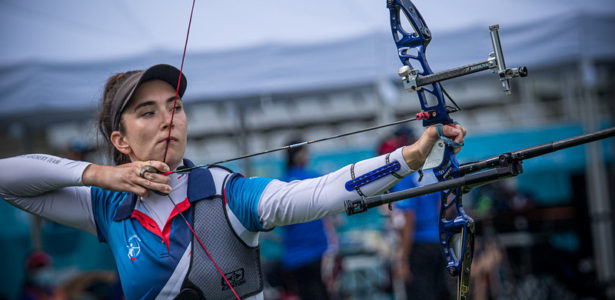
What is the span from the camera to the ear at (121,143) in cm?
151

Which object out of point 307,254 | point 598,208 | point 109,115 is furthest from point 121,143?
point 598,208

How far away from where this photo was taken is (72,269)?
452 cm

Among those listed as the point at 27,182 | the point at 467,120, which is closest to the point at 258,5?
the point at 27,182

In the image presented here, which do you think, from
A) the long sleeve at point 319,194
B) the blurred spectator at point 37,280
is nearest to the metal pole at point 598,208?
the long sleeve at point 319,194

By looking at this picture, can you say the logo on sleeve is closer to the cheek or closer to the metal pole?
the cheek

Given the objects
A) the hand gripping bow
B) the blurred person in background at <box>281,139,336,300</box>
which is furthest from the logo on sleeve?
the blurred person in background at <box>281,139,336,300</box>

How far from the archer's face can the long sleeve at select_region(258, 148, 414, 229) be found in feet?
1.04

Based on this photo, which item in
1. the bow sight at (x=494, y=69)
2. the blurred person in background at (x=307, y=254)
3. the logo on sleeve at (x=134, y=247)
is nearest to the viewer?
the bow sight at (x=494, y=69)

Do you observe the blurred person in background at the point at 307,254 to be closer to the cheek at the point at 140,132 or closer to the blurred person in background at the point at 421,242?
the blurred person in background at the point at 421,242

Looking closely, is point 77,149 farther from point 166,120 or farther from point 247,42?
point 166,120

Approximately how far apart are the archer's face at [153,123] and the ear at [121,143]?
5 cm

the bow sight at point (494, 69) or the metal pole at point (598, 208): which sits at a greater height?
the bow sight at point (494, 69)

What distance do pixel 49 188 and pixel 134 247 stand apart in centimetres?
32

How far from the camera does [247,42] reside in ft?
12.2
